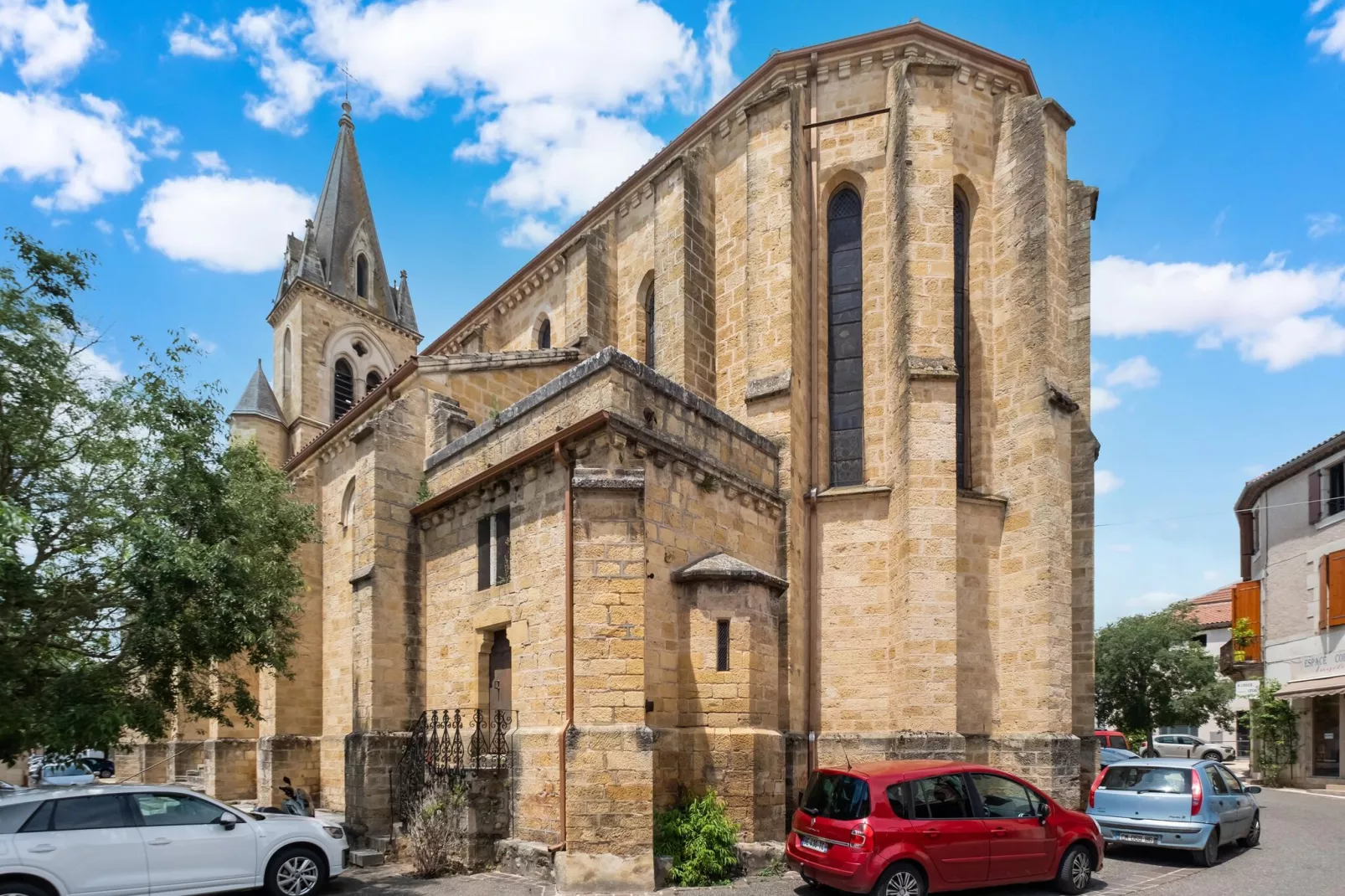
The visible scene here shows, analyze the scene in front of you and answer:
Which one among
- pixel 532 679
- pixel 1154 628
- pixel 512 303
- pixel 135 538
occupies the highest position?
pixel 512 303

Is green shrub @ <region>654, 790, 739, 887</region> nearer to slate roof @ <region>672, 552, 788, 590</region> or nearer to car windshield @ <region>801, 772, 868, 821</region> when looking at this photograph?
car windshield @ <region>801, 772, 868, 821</region>

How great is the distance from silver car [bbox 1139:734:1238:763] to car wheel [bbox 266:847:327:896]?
29.8m

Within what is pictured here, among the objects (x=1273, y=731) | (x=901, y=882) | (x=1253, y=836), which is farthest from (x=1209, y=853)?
(x=1273, y=731)

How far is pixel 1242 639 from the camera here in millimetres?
26578

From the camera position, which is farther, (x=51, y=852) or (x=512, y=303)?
(x=512, y=303)

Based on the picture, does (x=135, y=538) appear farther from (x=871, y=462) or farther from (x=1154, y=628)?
(x=1154, y=628)

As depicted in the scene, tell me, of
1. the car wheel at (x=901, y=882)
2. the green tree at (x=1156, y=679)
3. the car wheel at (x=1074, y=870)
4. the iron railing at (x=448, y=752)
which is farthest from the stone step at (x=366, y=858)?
the green tree at (x=1156, y=679)

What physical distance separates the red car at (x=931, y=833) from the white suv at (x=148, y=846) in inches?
199

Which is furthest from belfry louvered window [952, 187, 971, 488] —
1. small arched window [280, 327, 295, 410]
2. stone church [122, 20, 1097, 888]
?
small arched window [280, 327, 295, 410]

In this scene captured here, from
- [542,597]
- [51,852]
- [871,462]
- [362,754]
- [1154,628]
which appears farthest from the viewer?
[1154,628]

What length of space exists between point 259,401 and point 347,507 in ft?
49.6

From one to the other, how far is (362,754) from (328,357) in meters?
23.4

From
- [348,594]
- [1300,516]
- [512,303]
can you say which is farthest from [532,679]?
[1300,516]

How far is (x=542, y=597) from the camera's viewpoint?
10.4 m
